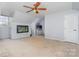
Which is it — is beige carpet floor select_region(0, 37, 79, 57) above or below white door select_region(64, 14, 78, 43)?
below

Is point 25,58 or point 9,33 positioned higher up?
point 9,33

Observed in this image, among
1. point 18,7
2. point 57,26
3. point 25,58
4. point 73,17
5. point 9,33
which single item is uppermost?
point 18,7

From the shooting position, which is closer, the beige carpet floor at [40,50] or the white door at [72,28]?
the beige carpet floor at [40,50]

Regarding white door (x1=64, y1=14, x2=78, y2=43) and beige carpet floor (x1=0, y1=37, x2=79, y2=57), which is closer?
beige carpet floor (x1=0, y1=37, x2=79, y2=57)

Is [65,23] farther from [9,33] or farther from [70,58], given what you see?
[9,33]

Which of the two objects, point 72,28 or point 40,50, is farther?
point 72,28

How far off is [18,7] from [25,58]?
2327 millimetres

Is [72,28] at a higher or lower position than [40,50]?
higher

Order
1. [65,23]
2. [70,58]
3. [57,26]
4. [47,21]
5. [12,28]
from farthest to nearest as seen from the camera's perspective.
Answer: [12,28] < [47,21] < [57,26] < [65,23] < [70,58]

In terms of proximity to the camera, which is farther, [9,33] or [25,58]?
[9,33]

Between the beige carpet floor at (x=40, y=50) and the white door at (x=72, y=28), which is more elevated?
the white door at (x=72, y=28)

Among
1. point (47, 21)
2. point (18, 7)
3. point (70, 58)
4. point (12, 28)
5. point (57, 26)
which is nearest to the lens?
point (70, 58)

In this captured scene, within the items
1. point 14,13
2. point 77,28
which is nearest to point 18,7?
point 14,13

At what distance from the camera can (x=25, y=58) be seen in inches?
95.7
